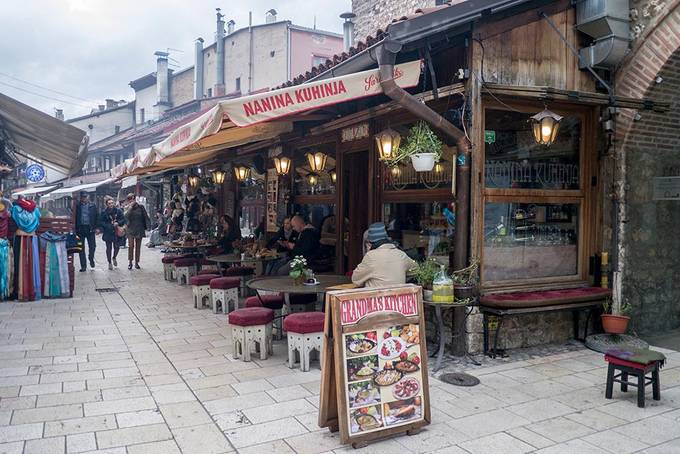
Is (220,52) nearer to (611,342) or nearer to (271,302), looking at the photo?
(271,302)

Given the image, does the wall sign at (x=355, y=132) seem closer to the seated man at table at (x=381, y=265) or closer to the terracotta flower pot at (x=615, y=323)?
the seated man at table at (x=381, y=265)

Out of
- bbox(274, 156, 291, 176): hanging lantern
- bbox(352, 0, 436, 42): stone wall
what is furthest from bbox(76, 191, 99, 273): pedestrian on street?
bbox(352, 0, 436, 42): stone wall

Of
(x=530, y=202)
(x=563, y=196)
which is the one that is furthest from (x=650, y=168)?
(x=530, y=202)

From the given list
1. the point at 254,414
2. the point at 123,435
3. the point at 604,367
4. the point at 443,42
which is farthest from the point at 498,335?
the point at 123,435

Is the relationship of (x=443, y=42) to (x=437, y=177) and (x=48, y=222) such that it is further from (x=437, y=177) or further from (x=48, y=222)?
(x=48, y=222)

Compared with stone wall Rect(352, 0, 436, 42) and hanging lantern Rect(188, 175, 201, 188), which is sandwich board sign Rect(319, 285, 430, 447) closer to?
hanging lantern Rect(188, 175, 201, 188)

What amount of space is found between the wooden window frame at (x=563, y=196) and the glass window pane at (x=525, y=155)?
0.07 meters

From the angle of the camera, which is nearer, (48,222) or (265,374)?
(265,374)

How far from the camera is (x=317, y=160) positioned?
8.80 m

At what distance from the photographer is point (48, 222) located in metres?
8.91

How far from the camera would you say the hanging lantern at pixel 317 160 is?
28.8ft

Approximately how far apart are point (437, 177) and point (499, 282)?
150 centimetres

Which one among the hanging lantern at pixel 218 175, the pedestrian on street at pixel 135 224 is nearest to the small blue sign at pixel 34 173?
the pedestrian on street at pixel 135 224

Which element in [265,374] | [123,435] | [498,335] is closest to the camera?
[123,435]
